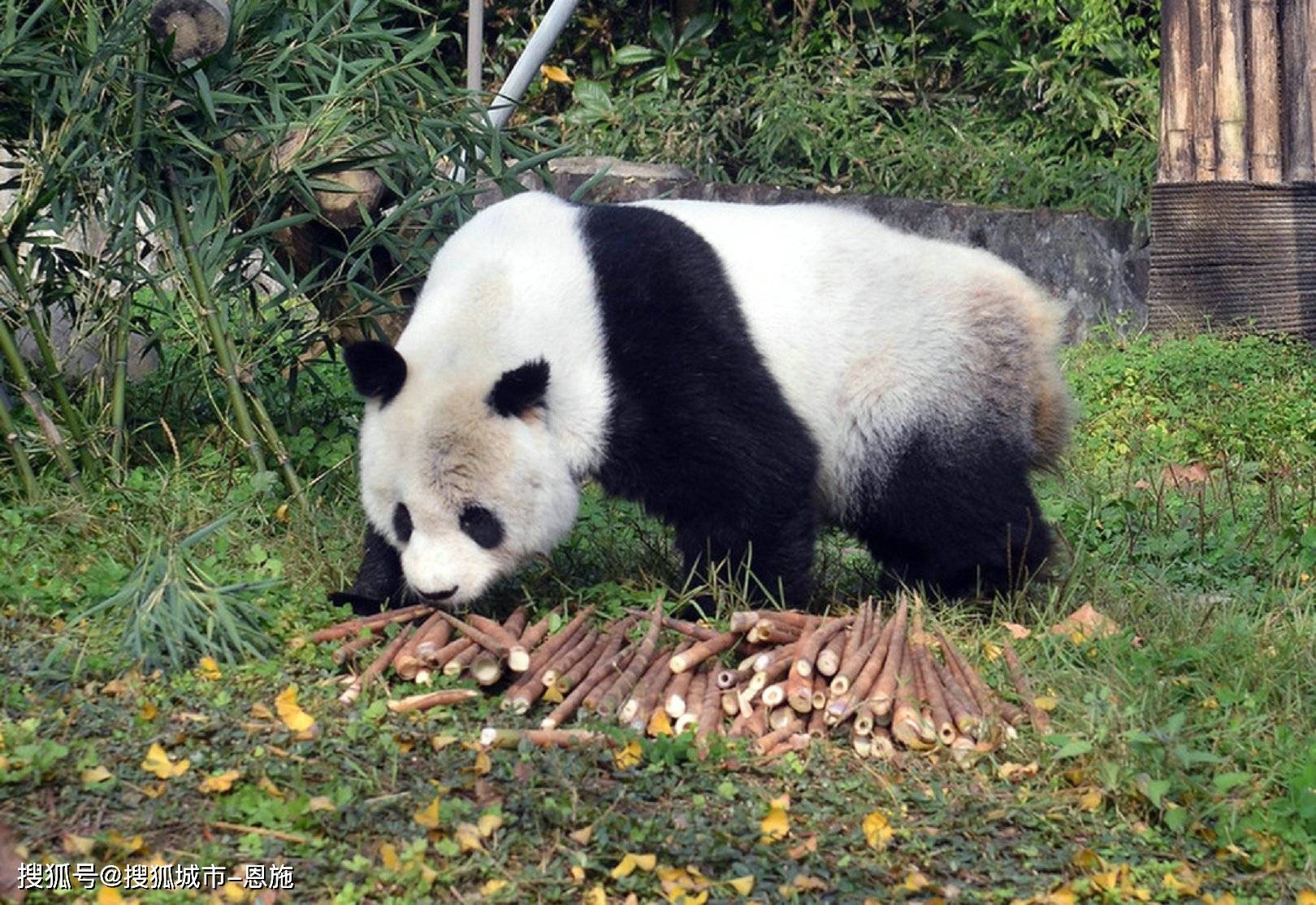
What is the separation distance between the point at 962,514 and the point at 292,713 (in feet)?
6.69

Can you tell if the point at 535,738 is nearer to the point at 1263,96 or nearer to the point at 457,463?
the point at 457,463

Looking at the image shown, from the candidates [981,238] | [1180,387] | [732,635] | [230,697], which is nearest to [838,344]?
[732,635]

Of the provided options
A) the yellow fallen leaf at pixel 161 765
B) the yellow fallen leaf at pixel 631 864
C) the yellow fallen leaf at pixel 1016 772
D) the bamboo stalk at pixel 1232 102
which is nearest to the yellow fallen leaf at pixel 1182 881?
the yellow fallen leaf at pixel 1016 772

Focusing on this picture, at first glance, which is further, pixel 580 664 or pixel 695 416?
pixel 695 416

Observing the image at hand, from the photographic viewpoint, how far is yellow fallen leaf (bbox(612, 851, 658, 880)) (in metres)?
3.24

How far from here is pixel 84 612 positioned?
4.27 m

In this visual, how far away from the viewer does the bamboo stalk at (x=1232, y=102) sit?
8.09 meters

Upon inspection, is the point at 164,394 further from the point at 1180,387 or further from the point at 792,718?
the point at 1180,387

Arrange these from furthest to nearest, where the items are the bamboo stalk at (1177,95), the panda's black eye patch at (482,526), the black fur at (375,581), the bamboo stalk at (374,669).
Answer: the bamboo stalk at (1177,95) → the black fur at (375,581) → the panda's black eye patch at (482,526) → the bamboo stalk at (374,669)

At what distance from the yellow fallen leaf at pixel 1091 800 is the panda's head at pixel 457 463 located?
1583mm

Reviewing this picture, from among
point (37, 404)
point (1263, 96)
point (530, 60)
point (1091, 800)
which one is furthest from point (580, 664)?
point (1263, 96)

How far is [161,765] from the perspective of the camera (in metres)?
3.48

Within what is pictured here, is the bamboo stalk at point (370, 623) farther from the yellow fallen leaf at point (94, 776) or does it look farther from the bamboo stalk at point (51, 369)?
the bamboo stalk at point (51, 369)

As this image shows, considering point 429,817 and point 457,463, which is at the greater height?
point 457,463
